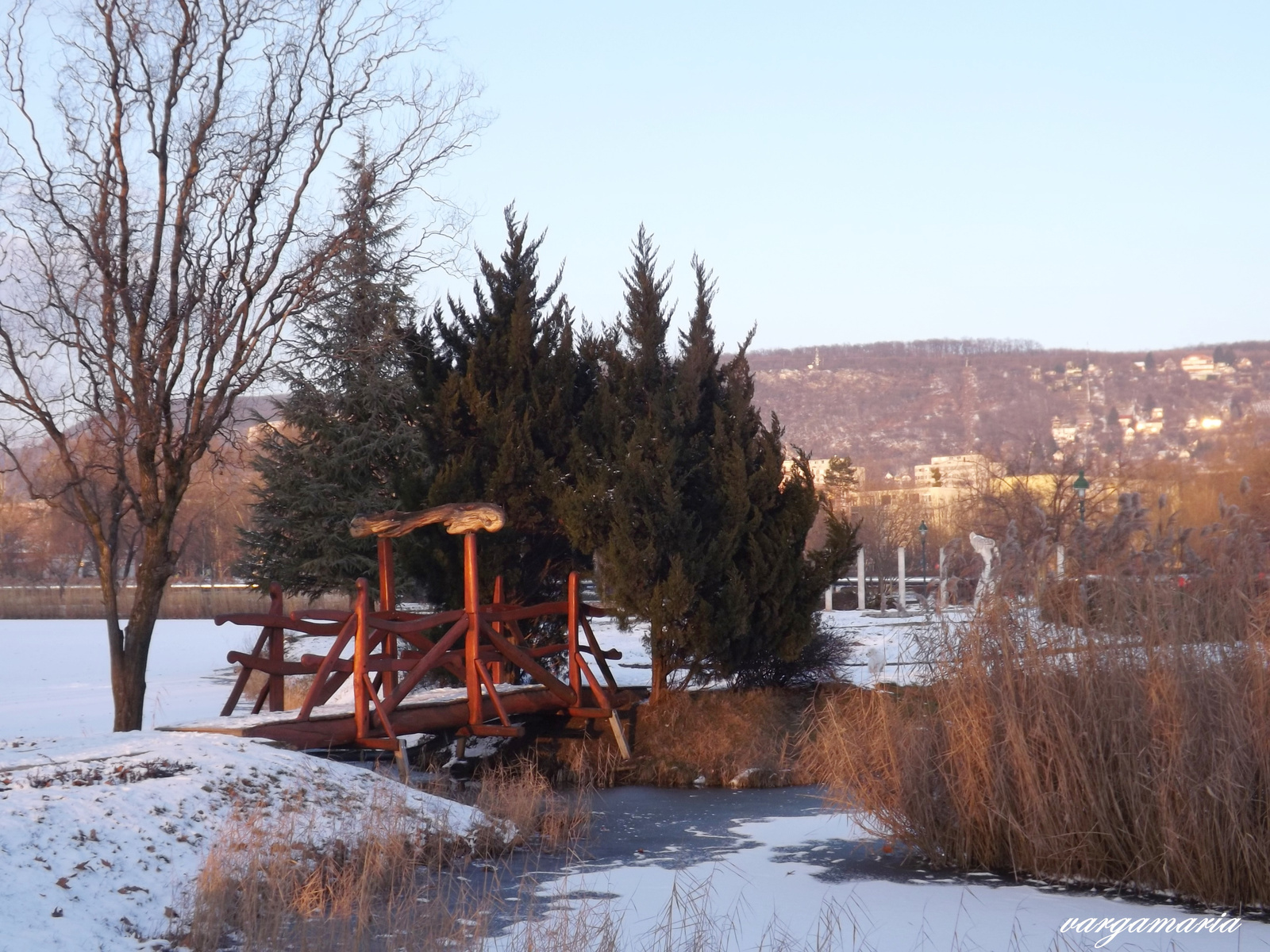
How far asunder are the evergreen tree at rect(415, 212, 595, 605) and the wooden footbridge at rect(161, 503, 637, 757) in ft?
4.05

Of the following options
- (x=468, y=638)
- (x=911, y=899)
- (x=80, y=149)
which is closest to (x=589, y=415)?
(x=468, y=638)

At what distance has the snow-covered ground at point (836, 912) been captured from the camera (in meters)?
6.19

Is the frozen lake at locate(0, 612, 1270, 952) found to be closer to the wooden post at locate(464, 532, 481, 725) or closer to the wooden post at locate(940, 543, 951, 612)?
the wooden post at locate(940, 543, 951, 612)

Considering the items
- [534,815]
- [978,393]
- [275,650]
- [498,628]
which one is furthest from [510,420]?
[978,393]

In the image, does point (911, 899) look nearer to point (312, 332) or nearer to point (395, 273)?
point (395, 273)

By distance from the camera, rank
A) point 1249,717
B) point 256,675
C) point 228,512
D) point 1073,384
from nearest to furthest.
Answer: point 1249,717 → point 256,675 → point 228,512 → point 1073,384

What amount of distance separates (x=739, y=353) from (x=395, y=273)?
3831 mm

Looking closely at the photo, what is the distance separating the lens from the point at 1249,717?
6.56 m

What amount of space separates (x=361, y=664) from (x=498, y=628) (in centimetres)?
391

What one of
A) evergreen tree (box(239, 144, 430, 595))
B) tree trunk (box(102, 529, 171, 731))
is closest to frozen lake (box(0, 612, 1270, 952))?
tree trunk (box(102, 529, 171, 731))

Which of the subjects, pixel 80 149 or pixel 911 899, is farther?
pixel 80 149

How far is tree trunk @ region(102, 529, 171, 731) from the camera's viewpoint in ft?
38.2

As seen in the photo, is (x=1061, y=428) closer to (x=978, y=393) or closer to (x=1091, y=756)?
(x=978, y=393)

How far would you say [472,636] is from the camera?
11375mm
